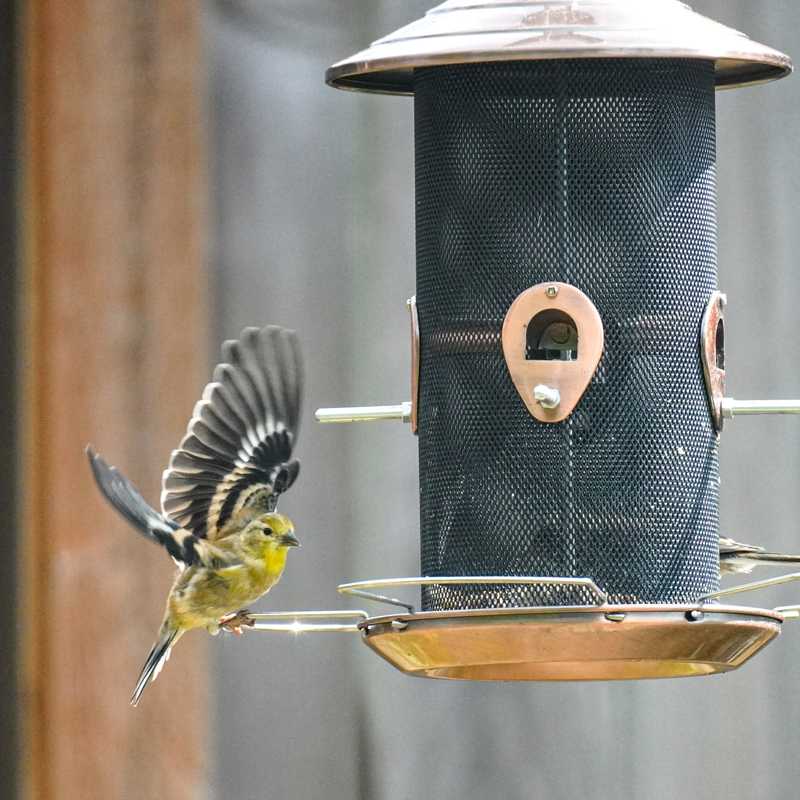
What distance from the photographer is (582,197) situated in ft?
13.8

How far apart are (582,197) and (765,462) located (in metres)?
2.22

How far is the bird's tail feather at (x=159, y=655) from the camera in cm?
486

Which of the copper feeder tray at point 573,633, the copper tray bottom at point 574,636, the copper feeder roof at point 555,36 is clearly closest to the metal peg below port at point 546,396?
the copper feeder tray at point 573,633

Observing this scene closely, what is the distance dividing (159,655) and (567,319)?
1371mm

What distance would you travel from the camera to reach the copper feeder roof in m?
3.91

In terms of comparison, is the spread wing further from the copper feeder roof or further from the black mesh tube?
the copper feeder roof

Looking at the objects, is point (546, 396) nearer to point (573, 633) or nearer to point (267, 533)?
point (573, 633)

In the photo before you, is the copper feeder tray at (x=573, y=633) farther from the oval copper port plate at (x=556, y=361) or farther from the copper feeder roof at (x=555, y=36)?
the copper feeder roof at (x=555, y=36)

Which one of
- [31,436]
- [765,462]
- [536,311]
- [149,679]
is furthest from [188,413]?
[765,462]

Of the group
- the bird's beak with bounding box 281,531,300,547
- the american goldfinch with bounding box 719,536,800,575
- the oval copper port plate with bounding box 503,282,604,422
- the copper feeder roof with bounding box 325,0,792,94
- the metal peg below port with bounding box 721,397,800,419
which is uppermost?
the copper feeder roof with bounding box 325,0,792,94

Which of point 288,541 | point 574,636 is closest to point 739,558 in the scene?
point 574,636

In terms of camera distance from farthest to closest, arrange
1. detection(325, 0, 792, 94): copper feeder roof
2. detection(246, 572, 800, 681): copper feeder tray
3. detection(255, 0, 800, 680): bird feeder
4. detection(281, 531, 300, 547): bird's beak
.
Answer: detection(281, 531, 300, 547): bird's beak
detection(255, 0, 800, 680): bird feeder
detection(325, 0, 792, 94): copper feeder roof
detection(246, 572, 800, 681): copper feeder tray

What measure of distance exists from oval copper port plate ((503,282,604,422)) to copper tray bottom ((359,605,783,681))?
0.50 meters

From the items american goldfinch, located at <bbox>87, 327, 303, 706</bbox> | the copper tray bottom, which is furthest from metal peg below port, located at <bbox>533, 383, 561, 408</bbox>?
american goldfinch, located at <bbox>87, 327, 303, 706</bbox>
